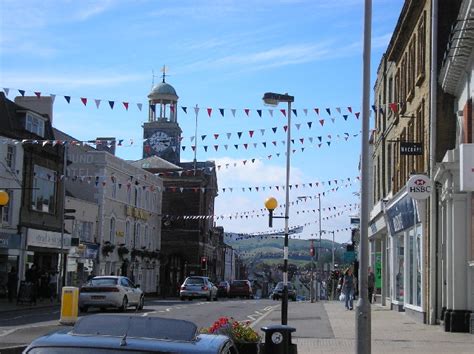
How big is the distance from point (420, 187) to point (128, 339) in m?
15.7

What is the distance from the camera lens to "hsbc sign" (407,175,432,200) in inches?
773

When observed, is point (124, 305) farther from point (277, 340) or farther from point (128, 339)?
point (128, 339)

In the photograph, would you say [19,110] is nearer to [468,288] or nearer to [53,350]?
[468,288]

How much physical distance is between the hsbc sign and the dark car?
14454mm

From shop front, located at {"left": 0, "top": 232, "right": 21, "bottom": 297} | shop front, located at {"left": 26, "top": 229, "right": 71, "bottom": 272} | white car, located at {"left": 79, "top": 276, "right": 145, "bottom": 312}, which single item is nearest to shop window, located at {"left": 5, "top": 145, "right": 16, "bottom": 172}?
shop front, located at {"left": 0, "top": 232, "right": 21, "bottom": 297}

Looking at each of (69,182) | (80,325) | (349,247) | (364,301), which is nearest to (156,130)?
A: (69,182)

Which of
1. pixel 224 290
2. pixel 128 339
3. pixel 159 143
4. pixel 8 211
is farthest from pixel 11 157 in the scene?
pixel 159 143

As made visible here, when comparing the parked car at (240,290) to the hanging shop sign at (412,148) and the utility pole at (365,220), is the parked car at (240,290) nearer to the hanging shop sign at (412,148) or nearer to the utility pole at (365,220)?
the hanging shop sign at (412,148)

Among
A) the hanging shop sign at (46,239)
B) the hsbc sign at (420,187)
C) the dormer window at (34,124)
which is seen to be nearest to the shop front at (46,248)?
the hanging shop sign at (46,239)

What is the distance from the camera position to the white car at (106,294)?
26.1 meters

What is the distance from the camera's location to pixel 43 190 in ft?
130

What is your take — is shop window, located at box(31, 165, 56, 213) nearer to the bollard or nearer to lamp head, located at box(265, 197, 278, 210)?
lamp head, located at box(265, 197, 278, 210)

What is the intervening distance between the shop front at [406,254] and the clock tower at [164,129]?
150 ft

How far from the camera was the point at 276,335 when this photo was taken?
9797 mm
